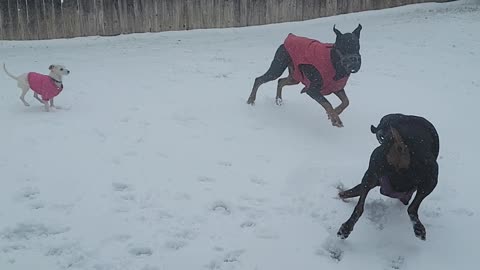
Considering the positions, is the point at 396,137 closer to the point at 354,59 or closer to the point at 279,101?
the point at 354,59

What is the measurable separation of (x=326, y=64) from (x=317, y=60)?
0.39 ft

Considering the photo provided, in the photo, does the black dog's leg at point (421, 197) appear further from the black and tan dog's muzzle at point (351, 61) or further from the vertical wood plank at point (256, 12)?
the vertical wood plank at point (256, 12)

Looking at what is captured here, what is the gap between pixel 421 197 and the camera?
3520 millimetres

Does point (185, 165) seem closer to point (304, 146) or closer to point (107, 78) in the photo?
point (304, 146)

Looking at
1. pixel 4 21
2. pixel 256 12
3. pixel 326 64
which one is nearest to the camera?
pixel 326 64

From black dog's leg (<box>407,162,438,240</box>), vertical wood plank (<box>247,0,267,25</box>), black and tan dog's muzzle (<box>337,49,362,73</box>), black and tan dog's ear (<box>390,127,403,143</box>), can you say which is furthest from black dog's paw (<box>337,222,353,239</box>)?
vertical wood plank (<box>247,0,267,25</box>)

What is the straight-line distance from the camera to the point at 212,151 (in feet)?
16.7

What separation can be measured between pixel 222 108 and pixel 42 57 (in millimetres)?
4670

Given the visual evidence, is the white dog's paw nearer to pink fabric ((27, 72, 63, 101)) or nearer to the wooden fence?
pink fabric ((27, 72, 63, 101))

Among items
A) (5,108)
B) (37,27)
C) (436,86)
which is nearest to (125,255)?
(5,108)

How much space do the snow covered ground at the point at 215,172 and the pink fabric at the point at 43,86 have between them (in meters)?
0.24

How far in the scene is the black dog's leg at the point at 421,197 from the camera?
3.43m

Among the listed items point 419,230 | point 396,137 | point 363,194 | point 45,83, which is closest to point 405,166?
point 396,137

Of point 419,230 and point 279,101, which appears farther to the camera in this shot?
point 279,101
